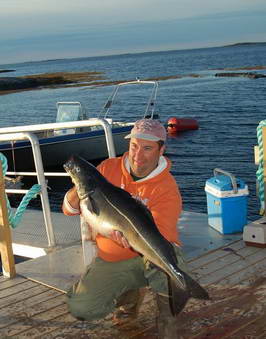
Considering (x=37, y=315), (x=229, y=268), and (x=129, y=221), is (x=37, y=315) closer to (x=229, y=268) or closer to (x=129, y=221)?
(x=129, y=221)

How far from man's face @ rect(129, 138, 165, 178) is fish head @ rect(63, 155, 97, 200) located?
1.61 feet

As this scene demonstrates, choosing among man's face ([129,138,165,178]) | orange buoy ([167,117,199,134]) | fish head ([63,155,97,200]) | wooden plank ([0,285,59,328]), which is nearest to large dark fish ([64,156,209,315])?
fish head ([63,155,97,200])

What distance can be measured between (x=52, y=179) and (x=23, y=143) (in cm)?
228

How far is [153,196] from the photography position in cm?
371

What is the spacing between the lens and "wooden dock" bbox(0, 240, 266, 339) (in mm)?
3951

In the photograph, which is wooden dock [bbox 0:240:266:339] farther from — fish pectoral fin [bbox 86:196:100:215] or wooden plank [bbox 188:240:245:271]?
fish pectoral fin [bbox 86:196:100:215]

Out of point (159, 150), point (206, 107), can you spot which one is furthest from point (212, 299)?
point (206, 107)

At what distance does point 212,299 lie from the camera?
446 centimetres

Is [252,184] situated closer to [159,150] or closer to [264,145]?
[264,145]

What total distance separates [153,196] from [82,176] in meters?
0.67

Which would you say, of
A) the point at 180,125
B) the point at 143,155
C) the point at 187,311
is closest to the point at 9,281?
the point at 187,311

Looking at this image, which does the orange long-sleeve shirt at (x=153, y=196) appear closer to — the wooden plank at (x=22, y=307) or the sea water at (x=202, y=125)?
the wooden plank at (x=22, y=307)

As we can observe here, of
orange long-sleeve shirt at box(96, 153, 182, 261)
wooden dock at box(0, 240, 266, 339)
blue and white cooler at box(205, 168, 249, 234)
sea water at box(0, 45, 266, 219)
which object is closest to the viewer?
orange long-sleeve shirt at box(96, 153, 182, 261)

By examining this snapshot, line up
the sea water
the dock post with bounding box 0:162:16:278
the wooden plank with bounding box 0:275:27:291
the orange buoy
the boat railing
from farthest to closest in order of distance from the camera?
the orange buoy < the sea water < the boat railing < the wooden plank with bounding box 0:275:27:291 < the dock post with bounding box 0:162:16:278
